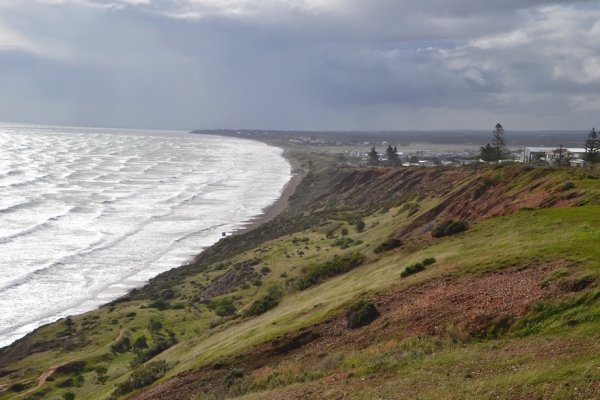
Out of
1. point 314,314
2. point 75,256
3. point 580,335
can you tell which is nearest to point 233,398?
point 314,314

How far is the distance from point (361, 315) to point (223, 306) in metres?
19.8

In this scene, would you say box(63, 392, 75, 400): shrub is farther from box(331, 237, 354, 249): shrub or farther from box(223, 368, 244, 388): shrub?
box(331, 237, 354, 249): shrub

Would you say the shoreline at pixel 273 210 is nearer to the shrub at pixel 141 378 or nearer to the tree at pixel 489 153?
the tree at pixel 489 153

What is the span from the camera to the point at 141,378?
886 inches

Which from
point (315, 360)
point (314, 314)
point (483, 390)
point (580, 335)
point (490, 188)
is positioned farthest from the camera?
point (490, 188)

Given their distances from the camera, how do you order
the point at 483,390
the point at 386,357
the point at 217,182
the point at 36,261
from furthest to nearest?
the point at 217,182
the point at 36,261
the point at 386,357
the point at 483,390

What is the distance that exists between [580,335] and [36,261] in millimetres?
52634

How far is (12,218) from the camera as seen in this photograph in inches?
3007

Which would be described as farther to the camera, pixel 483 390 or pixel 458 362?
pixel 458 362

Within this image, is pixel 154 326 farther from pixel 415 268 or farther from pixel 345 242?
pixel 415 268

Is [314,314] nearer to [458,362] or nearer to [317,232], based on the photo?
[458,362]

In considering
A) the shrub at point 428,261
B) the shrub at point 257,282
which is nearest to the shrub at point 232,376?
the shrub at point 428,261

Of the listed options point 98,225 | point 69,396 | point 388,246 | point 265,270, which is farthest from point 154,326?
point 98,225

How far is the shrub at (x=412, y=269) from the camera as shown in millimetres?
22859
